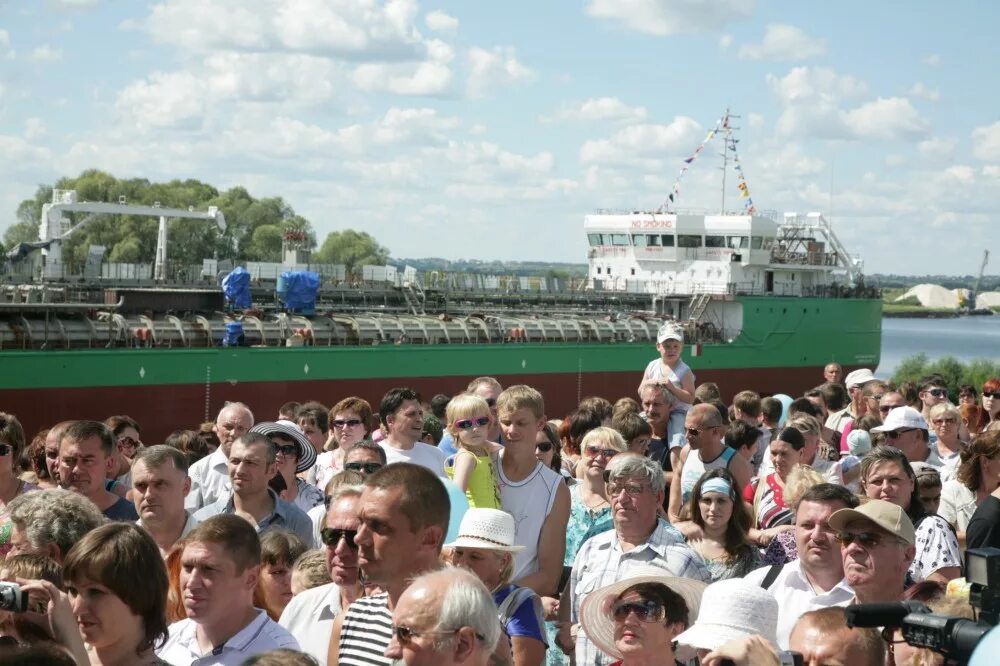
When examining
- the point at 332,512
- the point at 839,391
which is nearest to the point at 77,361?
the point at 839,391

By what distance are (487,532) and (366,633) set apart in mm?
681

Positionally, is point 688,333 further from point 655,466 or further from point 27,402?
point 655,466

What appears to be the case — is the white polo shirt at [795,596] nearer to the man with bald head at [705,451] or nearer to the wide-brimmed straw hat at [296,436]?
the man with bald head at [705,451]

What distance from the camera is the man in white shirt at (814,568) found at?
548 centimetres

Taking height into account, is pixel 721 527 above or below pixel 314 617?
above

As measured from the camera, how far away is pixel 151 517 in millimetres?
6379

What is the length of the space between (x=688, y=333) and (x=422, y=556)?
37.5 meters

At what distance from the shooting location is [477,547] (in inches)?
197

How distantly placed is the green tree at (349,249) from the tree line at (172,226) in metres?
3.42

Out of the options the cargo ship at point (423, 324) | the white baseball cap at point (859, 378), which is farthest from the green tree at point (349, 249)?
the white baseball cap at point (859, 378)

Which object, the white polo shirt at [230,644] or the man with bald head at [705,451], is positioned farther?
the man with bald head at [705,451]

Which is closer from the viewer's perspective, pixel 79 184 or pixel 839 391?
pixel 839 391

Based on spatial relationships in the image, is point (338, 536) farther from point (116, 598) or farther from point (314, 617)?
point (116, 598)

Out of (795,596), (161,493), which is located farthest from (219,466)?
(795,596)
